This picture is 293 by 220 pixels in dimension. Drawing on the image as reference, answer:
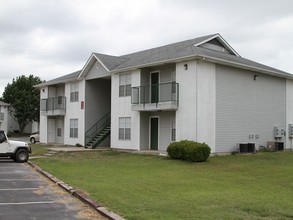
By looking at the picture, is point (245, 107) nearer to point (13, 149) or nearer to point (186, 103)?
point (186, 103)

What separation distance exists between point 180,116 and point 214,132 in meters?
2.16

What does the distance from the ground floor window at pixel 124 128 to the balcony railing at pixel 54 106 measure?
9009 mm

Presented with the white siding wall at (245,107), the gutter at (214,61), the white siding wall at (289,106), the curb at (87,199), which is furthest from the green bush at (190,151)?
the white siding wall at (289,106)

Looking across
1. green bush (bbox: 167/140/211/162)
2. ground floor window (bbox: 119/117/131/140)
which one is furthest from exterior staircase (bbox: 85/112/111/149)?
green bush (bbox: 167/140/211/162)

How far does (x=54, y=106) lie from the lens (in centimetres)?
3550

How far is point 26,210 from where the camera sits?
8531mm

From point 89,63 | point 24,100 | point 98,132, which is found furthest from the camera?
point 24,100

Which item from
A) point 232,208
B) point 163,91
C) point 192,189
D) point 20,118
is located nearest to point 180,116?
point 163,91

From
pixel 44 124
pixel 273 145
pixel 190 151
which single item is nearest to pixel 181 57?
pixel 190 151

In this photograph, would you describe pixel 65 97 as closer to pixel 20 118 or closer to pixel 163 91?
pixel 163 91

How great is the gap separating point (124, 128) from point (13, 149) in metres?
8.36

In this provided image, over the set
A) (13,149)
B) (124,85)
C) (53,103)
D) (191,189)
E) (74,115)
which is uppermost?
(124,85)

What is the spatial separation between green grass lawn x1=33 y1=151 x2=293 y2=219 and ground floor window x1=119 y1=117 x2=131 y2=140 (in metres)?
8.45

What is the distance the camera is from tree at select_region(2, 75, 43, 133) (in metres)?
61.8
